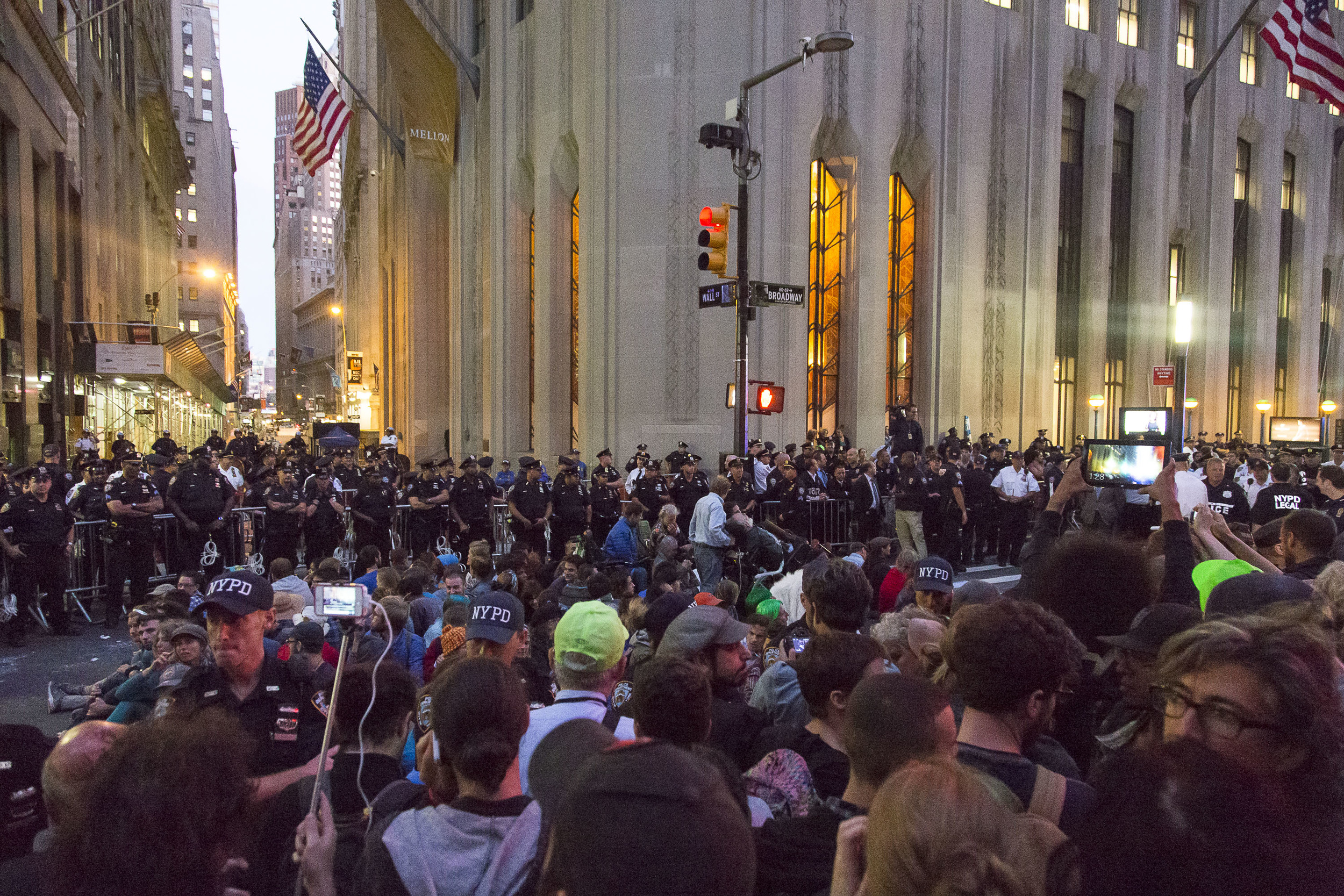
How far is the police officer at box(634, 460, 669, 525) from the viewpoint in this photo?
15.3 metres

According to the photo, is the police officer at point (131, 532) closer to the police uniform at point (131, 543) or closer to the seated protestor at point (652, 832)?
the police uniform at point (131, 543)

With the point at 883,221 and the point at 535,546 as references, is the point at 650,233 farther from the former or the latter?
the point at 535,546

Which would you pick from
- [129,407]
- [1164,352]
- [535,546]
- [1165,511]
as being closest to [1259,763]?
[1165,511]

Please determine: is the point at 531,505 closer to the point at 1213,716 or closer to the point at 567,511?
the point at 567,511

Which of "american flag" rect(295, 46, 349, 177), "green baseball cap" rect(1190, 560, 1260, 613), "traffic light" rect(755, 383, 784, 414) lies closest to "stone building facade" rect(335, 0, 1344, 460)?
"american flag" rect(295, 46, 349, 177)

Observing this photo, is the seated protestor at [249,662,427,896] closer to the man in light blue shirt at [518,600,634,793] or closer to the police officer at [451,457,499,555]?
the man in light blue shirt at [518,600,634,793]

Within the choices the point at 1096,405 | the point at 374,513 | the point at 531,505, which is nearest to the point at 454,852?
the point at 531,505

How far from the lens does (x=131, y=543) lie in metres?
11.6

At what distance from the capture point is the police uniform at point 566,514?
14609mm

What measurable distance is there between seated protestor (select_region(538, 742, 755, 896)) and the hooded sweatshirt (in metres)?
0.52

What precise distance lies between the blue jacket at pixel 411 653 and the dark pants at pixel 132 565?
6951 mm

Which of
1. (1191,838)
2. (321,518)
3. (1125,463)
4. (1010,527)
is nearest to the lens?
(1191,838)

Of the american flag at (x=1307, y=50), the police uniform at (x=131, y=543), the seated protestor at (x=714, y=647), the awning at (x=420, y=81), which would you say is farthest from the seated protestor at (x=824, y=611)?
the awning at (x=420, y=81)

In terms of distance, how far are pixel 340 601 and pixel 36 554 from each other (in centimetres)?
969
